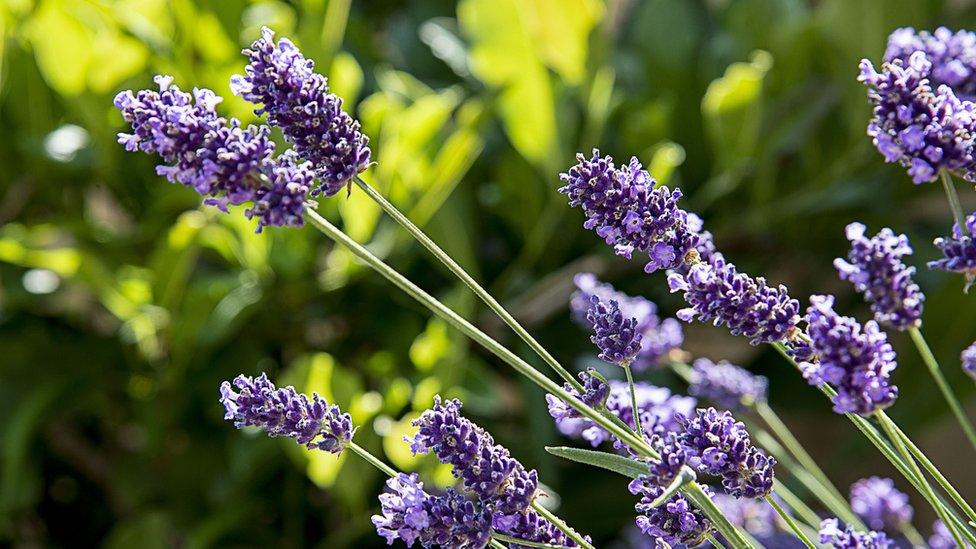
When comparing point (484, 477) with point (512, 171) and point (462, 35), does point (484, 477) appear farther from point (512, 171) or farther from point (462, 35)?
point (462, 35)

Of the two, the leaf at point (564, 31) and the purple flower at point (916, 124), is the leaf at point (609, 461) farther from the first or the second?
the leaf at point (564, 31)

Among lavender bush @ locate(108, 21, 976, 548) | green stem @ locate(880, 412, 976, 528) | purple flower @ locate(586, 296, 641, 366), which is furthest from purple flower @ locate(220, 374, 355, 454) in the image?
green stem @ locate(880, 412, 976, 528)

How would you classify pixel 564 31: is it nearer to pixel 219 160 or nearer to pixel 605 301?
pixel 605 301

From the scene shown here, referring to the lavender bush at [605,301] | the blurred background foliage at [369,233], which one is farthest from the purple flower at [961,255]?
the blurred background foliage at [369,233]

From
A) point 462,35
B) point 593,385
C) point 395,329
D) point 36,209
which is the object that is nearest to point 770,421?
point 593,385

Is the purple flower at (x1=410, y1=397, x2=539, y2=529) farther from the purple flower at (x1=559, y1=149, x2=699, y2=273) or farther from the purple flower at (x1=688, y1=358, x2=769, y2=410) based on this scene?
the purple flower at (x1=688, y1=358, x2=769, y2=410)

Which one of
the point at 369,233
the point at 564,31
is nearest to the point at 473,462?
the point at 369,233
